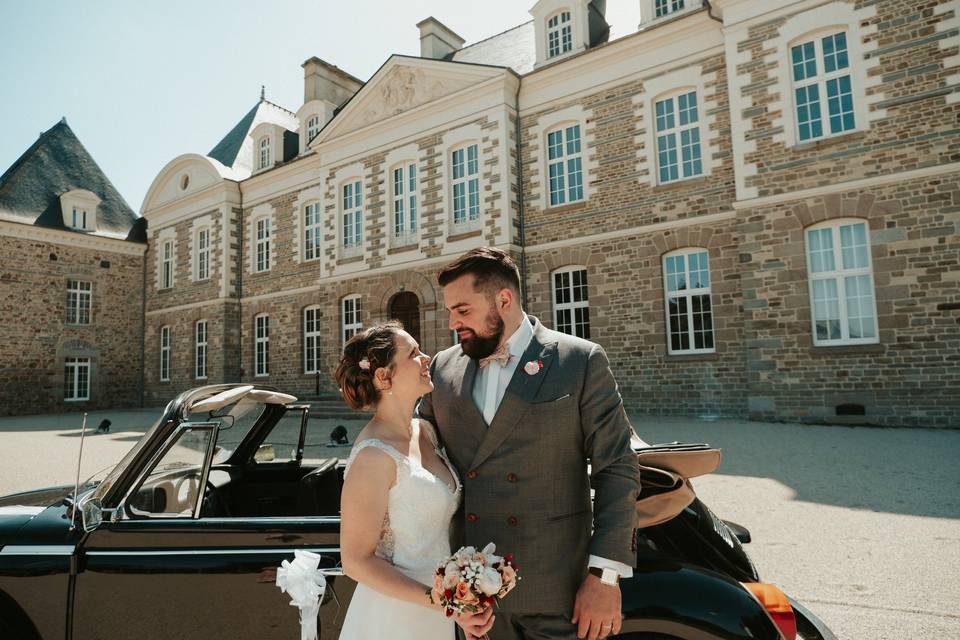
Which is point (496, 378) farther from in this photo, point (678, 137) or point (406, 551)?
point (678, 137)

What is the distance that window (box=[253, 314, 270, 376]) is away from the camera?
71.4 ft

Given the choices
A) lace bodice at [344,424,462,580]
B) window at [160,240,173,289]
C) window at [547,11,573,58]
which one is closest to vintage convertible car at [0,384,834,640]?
lace bodice at [344,424,462,580]

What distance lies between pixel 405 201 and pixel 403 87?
3.48 m

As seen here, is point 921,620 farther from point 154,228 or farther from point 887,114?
point 154,228

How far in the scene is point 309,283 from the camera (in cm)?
2059

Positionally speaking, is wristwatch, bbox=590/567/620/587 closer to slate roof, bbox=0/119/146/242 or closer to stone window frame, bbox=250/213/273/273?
stone window frame, bbox=250/213/273/273

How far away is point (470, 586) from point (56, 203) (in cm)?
3033

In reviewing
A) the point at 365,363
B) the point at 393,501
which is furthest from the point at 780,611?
the point at 365,363

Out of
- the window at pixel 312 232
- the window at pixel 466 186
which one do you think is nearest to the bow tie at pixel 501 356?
the window at pixel 466 186

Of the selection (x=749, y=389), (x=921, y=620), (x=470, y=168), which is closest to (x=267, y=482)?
(x=921, y=620)

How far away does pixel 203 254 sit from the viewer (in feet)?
78.8

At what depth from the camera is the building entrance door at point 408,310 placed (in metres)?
16.8

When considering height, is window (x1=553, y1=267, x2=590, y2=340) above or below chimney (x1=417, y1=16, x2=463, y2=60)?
below

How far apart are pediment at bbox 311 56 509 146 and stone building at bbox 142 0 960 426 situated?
0.21ft
